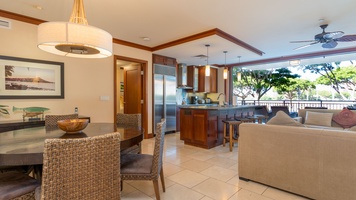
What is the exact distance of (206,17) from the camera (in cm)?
300

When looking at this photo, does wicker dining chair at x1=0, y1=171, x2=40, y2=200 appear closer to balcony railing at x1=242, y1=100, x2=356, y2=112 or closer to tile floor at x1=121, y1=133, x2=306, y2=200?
tile floor at x1=121, y1=133, x2=306, y2=200

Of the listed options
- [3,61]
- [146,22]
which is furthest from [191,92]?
[3,61]

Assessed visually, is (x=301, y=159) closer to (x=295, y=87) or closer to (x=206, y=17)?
(x=206, y=17)

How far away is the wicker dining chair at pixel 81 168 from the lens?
3.35ft

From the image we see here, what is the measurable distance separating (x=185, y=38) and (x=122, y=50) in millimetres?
1565

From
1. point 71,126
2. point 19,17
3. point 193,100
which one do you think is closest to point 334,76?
point 193,100

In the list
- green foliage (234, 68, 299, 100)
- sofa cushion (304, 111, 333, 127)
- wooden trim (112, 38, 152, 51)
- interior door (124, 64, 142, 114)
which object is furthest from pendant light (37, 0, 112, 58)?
green foliage (234, 68, 299, 100)

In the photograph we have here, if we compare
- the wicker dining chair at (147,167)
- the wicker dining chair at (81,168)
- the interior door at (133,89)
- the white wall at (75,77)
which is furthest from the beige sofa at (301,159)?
the interior door at (133,89)

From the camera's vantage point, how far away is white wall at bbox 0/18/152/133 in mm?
2912

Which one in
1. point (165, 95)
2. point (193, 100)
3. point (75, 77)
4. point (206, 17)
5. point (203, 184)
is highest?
point (206, 17)

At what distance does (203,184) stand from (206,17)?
2.58 metres

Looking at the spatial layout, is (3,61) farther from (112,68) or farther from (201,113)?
(201,113)

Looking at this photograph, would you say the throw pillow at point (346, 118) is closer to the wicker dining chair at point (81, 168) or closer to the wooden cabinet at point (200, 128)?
the wooden cabinet at point (200, 128)

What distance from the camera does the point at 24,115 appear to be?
9.46 feet
